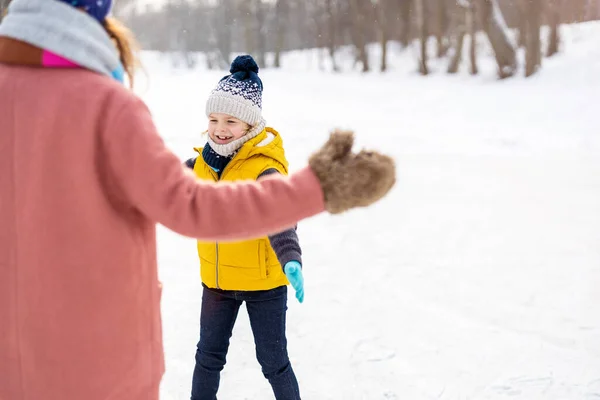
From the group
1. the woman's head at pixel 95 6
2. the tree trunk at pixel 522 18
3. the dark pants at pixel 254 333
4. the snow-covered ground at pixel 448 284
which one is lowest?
the snow-covered ground at pixel 448 284

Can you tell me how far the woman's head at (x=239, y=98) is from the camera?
2.26 m

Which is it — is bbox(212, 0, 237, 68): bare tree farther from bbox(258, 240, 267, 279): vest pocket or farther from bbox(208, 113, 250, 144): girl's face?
bbox(258, 240, 267, 279): vest pocket

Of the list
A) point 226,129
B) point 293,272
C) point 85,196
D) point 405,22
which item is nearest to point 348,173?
point 85,196

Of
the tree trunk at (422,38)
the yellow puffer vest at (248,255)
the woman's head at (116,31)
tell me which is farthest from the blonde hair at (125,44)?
the tree trunk at (422,38)

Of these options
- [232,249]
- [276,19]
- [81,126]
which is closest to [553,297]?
[232,249]

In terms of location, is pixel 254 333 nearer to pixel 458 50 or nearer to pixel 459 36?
pixel 458 50

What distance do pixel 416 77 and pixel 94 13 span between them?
685 inches

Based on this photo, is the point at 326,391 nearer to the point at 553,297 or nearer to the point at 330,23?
the point at 553,297

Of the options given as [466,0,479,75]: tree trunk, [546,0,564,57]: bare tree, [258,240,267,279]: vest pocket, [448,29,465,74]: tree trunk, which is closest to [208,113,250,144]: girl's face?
[258,240,267,279]: vest pocket

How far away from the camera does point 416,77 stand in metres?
17.6

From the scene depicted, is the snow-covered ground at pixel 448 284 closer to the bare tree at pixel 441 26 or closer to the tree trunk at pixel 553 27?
the tree trunk at pixel 553 27

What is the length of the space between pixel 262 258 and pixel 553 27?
14.3m

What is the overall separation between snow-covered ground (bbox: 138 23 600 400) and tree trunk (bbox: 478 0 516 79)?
497cm

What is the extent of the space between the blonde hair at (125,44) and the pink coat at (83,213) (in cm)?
17
